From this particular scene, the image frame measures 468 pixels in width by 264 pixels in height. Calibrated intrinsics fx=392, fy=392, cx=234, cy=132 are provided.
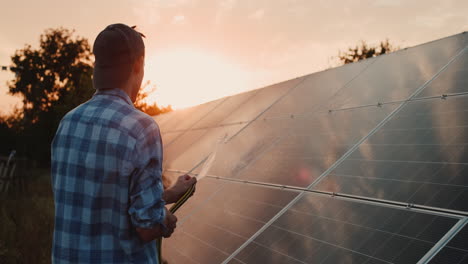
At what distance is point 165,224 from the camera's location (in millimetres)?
2271

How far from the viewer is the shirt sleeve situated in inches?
85.7

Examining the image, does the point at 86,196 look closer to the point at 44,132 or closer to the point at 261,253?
the point at 261,253

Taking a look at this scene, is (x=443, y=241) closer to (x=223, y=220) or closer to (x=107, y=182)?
(x=107, y=182)

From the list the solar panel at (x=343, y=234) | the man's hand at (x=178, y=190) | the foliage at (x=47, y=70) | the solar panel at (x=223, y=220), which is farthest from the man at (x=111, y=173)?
the foliage at (x=47, y=70)

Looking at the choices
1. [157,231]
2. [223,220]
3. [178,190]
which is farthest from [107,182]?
[223,220]

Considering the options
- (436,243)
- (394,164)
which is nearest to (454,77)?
(394,164)

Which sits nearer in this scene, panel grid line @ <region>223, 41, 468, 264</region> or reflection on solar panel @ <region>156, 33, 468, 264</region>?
reflection on solar panel @ <region>156, 33, 468, 264</region>

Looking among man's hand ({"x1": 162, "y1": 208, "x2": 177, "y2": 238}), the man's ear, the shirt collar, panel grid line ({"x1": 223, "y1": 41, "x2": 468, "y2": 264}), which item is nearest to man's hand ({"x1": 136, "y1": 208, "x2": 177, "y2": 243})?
man's hand ({"x1": 162, "y1": 208, "x2": 177, "y2": 238})

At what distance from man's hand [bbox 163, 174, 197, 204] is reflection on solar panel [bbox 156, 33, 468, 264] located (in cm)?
236

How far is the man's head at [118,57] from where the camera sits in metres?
2.39

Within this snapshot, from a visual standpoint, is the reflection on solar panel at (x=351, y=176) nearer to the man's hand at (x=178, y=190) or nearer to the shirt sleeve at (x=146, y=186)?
the man's hand at (x=178, y=190)

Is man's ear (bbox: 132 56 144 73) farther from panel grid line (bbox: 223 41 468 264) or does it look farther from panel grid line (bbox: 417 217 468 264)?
panel grid line (bbox: 223 41 468 264)

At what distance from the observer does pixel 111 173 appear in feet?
7.37

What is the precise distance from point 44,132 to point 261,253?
33024 millimetres
